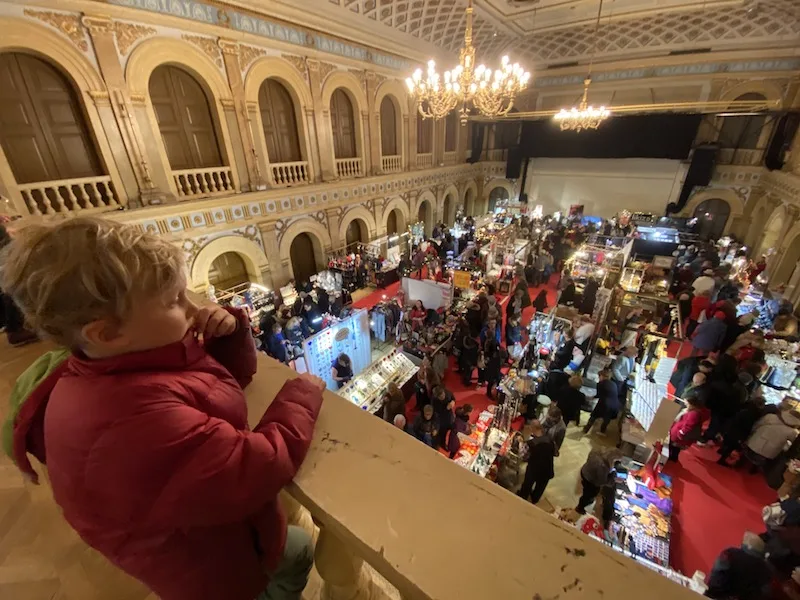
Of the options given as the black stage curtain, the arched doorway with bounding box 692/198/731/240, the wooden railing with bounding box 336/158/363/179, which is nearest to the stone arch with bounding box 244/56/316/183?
the wooden railing with bounding box 336/158/363/179

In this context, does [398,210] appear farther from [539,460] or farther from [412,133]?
[539,460]

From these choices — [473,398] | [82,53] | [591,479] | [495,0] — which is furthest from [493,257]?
[82,53]

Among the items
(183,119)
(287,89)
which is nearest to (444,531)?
(183,119)

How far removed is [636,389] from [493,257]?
22.4ft

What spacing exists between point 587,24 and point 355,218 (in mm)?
10646

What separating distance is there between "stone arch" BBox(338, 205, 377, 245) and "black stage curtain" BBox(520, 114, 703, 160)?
10350 mm

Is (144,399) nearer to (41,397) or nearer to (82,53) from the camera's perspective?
(41,397)

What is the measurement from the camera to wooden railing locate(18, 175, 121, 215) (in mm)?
6030

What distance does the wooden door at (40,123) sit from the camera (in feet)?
19.0

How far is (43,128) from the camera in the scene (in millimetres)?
6160

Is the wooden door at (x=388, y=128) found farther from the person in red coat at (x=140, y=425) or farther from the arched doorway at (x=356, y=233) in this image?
the person in red coat at (x=140, y=425)

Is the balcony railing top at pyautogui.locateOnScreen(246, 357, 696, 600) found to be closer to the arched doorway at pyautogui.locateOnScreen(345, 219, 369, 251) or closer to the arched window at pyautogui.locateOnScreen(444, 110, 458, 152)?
the arched doorway at pyautogui.locateOnScreen(345, 219, 369, 251)

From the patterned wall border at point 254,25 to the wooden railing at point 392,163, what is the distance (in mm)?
3001

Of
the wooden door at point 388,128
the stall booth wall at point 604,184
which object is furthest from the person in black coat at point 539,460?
the stall booth wall at point 604,184
